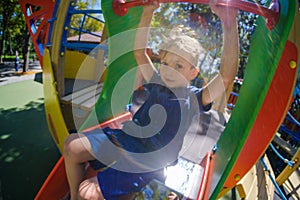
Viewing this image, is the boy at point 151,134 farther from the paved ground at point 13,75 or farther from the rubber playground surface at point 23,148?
the paved ground at point 13,75

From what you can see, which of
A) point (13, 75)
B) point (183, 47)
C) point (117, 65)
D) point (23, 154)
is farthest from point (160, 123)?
point (13, 75)

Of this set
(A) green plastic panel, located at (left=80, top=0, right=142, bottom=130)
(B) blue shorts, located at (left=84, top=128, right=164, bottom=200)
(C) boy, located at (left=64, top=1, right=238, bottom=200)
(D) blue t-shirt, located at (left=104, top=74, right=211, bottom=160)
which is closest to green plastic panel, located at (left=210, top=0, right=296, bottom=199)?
(C) boy, located at (left=64, top=1, right=238, bottom=200)

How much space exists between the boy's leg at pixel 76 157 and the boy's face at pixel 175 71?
52 centimetres

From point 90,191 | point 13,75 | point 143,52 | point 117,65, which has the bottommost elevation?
point 13,75

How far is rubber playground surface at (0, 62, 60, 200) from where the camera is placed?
1.85 metres

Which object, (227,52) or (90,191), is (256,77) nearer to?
(227,52)

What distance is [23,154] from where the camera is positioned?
2.33 meters

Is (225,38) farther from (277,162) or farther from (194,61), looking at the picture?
(277,162)

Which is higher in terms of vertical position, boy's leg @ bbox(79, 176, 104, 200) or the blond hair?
the blond hair

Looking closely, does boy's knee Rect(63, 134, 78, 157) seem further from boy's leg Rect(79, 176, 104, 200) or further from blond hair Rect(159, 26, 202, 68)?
blond hair Rect(159, 26, 202, 68)

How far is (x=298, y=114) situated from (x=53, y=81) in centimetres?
287

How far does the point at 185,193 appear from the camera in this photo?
3.91 feet

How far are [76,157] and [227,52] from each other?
0.86 metres

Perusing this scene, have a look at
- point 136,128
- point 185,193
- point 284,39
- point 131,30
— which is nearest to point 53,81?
point 131,30
